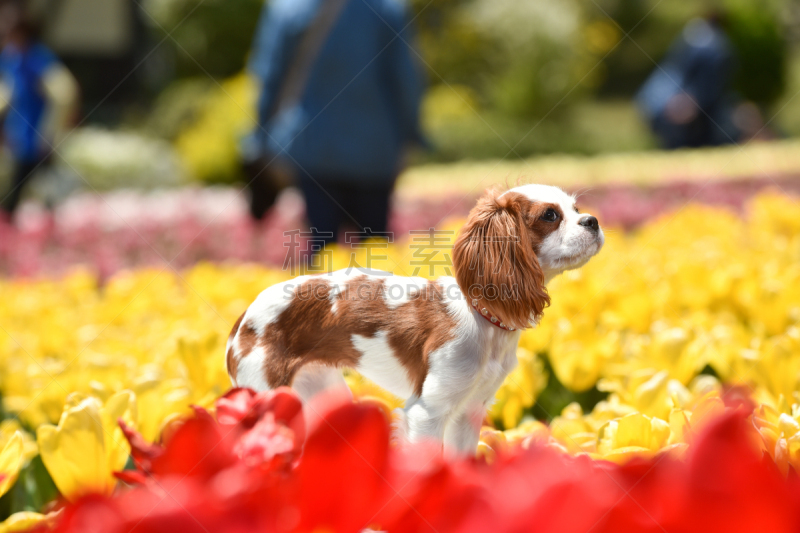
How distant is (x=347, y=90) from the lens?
153 inches

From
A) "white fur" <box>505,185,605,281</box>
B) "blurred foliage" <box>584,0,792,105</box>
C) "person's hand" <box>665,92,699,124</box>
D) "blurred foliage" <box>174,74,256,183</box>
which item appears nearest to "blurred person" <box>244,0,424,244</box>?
"white fur" <box>505,185,605,281</box>

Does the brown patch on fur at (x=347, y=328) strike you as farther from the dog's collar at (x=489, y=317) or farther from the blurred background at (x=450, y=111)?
the blurred background at (x=450, y=111)

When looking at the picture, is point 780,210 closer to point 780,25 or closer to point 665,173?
point 665,173

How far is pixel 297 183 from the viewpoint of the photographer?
404cm

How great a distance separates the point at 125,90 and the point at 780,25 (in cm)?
2439

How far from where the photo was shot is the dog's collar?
96 centimetres

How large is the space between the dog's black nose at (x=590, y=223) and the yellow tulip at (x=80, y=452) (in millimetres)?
769

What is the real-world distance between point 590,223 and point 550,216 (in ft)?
0.20

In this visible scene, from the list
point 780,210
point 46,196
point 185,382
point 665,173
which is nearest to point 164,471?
point 185,382

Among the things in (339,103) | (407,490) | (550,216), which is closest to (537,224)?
(550,216)

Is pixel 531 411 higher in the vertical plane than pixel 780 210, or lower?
lower

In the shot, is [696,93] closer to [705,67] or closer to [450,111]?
[705,67]

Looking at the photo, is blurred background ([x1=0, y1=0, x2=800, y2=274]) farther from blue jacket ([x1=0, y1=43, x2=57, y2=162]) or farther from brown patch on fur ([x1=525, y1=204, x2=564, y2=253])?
brown patch on fur ([x1=525, y1=204, x2=564, y2=253])

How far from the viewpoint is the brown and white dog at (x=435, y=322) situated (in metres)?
0.95
